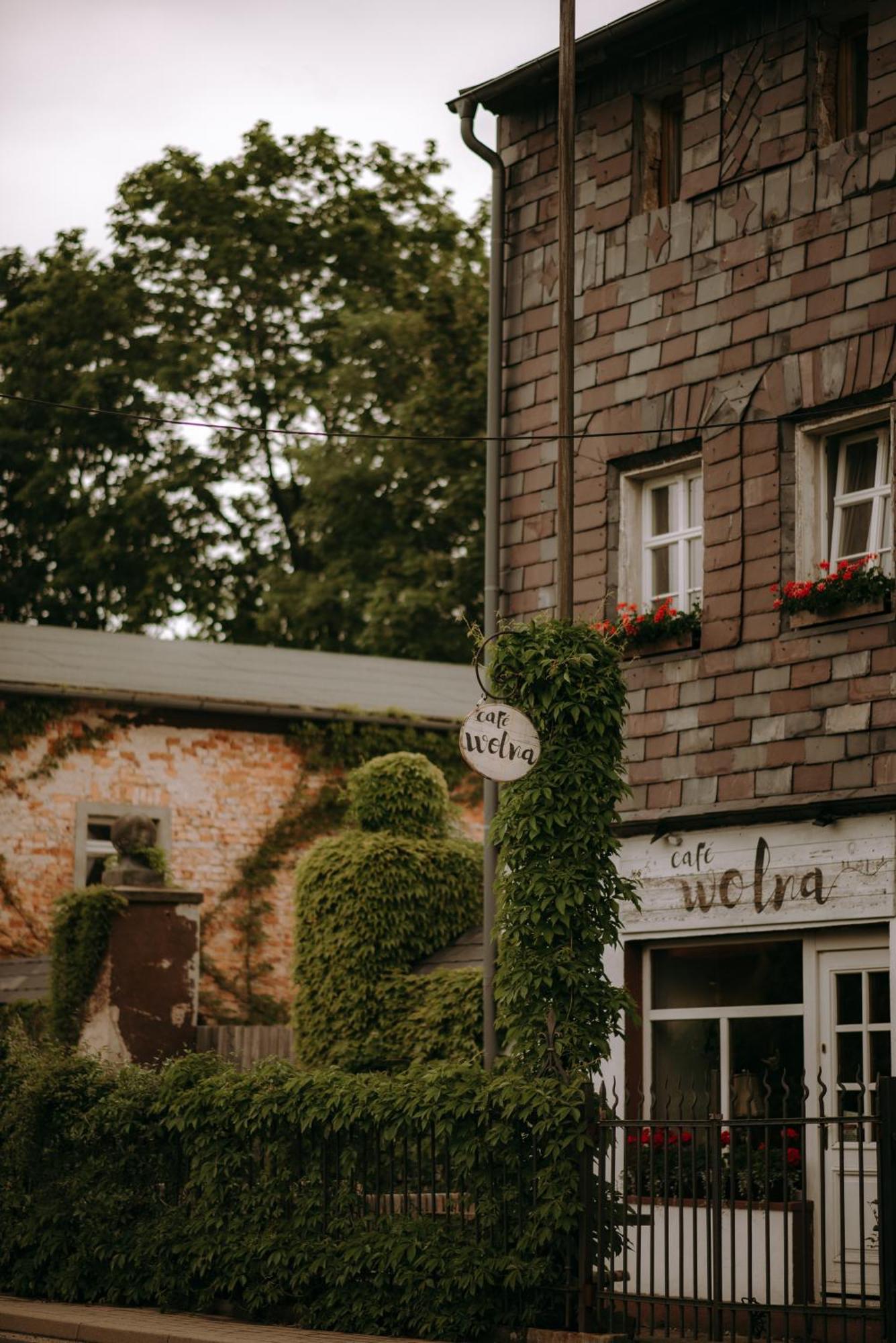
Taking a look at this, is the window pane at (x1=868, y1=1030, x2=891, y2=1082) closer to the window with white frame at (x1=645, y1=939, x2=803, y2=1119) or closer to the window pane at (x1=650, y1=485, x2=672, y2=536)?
the window with white frame at (x1=645, y1=939, x2=803, y2=1119)

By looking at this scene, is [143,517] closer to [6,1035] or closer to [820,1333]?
[6,1035]

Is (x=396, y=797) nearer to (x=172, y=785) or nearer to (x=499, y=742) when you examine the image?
(x=172, y=785)

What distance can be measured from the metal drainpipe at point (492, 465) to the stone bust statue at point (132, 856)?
11.3ft

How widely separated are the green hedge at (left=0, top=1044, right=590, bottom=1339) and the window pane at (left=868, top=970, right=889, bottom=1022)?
9.38 ft

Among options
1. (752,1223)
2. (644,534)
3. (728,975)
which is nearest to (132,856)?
(644,534)

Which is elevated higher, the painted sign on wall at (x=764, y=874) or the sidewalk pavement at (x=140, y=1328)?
the painted sign on wall at (x=764, y=874)

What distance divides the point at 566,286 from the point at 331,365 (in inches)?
957

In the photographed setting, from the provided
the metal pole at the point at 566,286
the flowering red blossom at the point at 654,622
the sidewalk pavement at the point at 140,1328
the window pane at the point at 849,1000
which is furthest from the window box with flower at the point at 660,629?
the sidewalk pavement at the point at 140,1328

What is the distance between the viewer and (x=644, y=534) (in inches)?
651

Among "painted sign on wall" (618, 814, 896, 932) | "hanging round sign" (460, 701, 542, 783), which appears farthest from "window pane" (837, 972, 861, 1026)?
"hanging round sign" (460, 701, 542, 783)

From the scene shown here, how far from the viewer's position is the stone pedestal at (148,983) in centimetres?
1881

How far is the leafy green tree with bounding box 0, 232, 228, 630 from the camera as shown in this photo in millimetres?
37000

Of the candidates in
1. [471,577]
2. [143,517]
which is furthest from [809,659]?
[143,517]

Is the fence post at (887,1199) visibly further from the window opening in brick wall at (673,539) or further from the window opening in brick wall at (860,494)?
the window opening in brick wall at (673,539)
